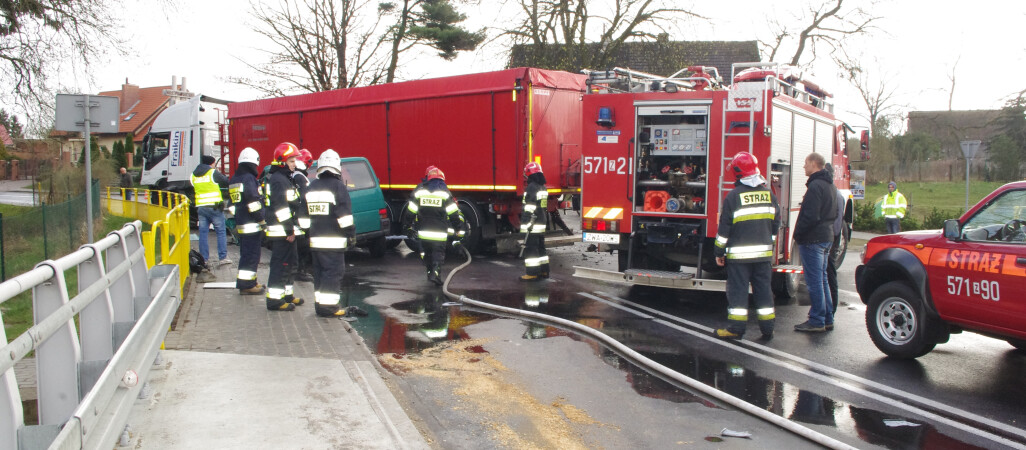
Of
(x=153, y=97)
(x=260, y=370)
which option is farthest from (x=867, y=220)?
(x=153, y=97)

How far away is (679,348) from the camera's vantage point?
6.81 m

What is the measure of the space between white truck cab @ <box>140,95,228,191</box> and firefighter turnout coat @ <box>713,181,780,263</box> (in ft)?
52.4

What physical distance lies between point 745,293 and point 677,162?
8.57 feet

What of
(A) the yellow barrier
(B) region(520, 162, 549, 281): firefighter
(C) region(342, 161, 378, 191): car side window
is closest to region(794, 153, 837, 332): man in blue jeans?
(B) region(520, 162, 549, 281): firefighter

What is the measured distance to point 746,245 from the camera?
276 inches

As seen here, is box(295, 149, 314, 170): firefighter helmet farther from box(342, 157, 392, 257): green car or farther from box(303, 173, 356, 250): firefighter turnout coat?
box(342, 157, 392, 257): green car

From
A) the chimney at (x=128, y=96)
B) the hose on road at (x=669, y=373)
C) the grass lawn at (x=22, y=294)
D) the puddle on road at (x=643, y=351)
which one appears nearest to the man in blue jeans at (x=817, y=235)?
the puddle on road at (x=643, y=351)

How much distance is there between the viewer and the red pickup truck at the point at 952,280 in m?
5.49

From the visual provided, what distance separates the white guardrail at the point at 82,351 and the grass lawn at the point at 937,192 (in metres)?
23.4

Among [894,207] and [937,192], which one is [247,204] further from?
[937,192]

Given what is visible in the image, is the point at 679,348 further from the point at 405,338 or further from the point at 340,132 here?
the point at 340,132

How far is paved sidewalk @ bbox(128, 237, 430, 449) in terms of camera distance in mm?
4227

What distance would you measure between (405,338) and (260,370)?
68.4 inches

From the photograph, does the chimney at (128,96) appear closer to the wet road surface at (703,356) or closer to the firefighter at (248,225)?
the firefighter at (248,225)
